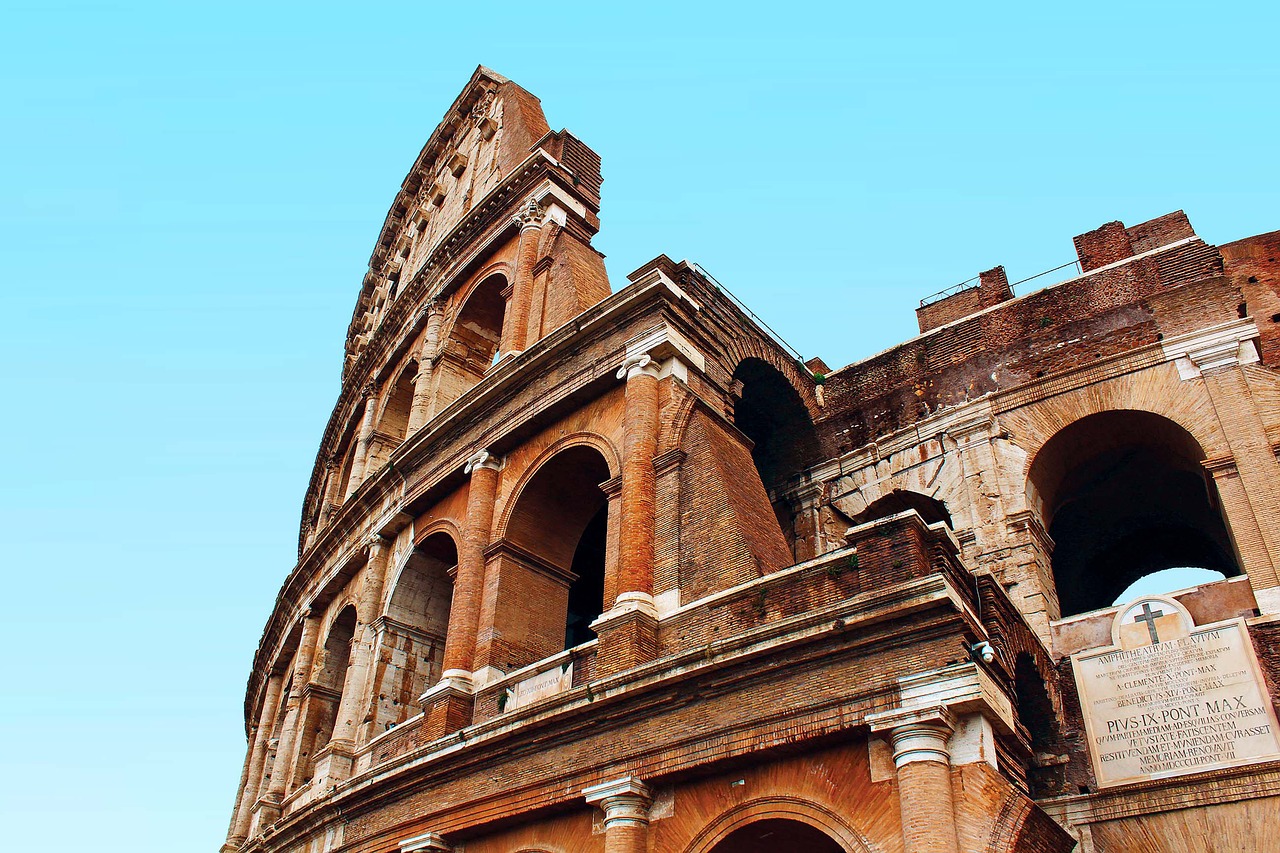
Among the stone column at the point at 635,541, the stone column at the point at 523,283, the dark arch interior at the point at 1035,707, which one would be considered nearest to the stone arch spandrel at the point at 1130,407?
the dark arch interior at the point at 1035,707

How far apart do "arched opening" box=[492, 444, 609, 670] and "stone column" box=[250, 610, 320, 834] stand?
6216 mm

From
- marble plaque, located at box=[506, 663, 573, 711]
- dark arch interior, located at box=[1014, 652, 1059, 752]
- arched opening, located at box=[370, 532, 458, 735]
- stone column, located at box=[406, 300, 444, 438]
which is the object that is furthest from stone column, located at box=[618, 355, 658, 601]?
stone column, located at box=[406, 300, 444, 438]

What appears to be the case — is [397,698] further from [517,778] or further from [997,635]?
[997,635]

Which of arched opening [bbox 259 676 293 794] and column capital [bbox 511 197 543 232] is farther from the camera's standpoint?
arched opening [bbox 259 676 293 794]

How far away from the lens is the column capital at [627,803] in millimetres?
9297

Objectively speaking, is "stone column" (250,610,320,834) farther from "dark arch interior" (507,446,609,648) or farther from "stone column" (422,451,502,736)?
"dark arch interior" (507,446,609,648)

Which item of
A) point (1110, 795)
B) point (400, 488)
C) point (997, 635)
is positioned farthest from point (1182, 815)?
point (400, 488)

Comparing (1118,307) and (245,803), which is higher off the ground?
(1118,307)

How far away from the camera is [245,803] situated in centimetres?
1895

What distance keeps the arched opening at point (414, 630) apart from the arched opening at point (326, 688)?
152 cm

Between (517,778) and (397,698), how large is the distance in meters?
4.59

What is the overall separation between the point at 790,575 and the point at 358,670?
8.09 m

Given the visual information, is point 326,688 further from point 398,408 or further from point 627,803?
point 627,803

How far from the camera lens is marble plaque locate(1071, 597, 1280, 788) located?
32.2 feet
